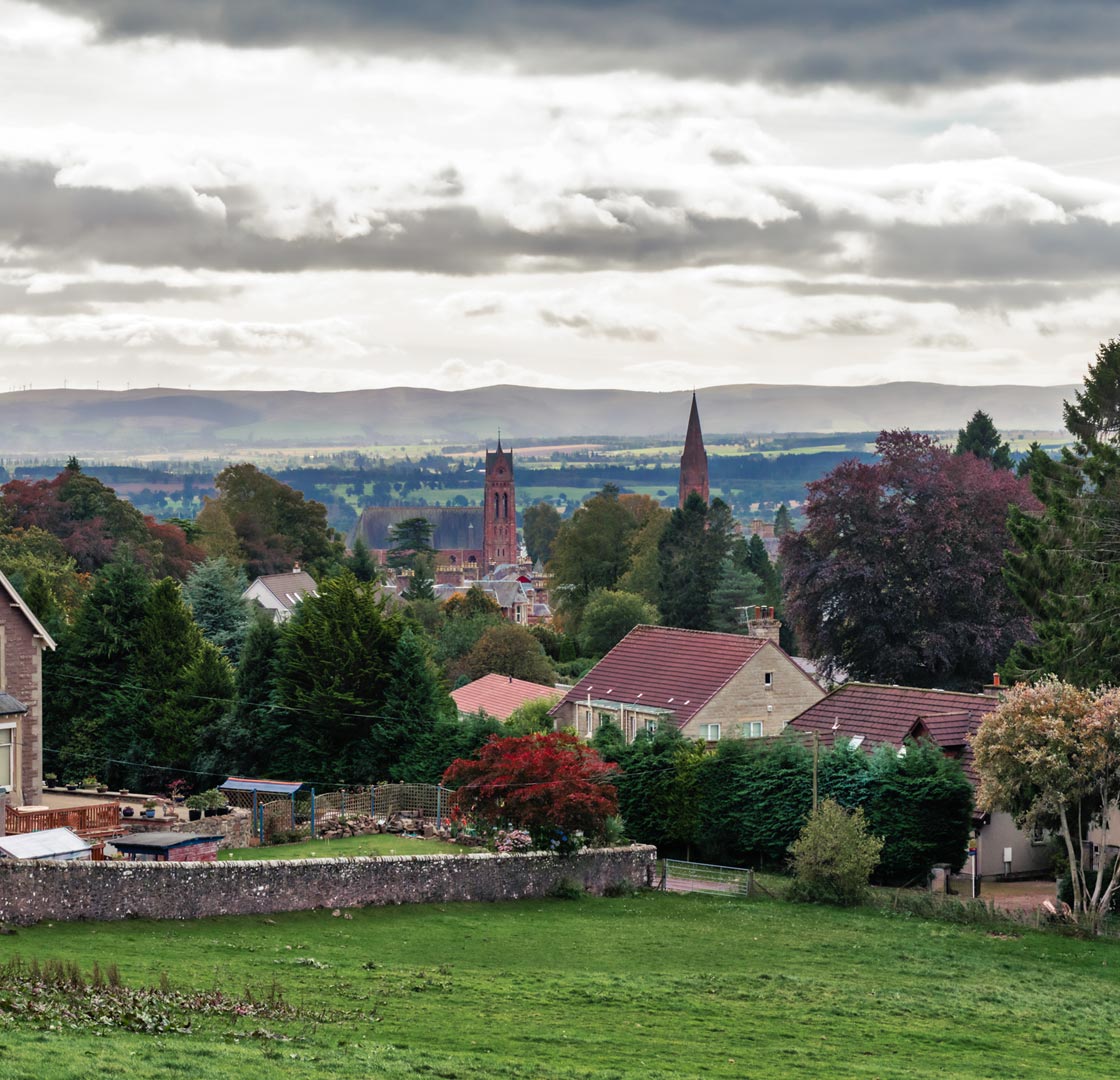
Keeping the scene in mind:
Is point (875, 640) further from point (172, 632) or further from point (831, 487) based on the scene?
point (172, 632)

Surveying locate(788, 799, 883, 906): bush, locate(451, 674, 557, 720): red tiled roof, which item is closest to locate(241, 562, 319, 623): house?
locate(451, 674, 557, 720): red tiled roof

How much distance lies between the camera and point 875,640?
66.6 m

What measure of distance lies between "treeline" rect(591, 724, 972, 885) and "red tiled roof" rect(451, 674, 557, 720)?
19.3 m

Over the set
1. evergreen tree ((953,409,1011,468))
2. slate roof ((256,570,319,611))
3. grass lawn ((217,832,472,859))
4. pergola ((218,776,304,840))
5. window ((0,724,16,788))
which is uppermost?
evergreen tree ((953,409,1011,468))

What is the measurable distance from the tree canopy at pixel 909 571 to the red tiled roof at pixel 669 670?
1271 cm

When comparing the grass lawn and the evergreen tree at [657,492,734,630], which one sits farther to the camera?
the evergreen tree at [657,492,734,630]

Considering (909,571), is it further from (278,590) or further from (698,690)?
(278,590)

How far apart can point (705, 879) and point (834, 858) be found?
3.97 m

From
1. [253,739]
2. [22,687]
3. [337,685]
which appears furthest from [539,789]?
[253,739]

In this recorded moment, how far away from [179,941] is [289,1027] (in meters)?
6.75

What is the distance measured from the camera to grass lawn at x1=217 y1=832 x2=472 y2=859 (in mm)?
A: 36062

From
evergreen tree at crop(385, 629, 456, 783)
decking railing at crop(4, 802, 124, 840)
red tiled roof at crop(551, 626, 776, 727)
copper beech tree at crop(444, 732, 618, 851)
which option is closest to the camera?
decking railing at crop(4, 802, 124, 840)

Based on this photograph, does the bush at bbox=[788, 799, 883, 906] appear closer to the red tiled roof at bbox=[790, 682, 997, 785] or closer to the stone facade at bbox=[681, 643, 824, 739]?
the red tiled roof at bbox=[790, 682, 997, 785]

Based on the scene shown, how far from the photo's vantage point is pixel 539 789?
117 feet
